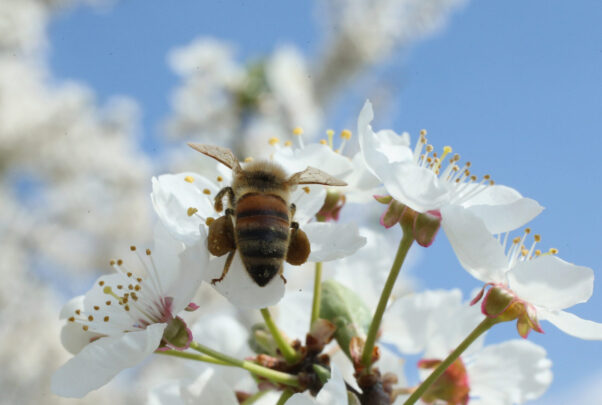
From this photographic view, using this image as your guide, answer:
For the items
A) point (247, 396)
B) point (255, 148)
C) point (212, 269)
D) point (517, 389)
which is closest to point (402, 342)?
point (517, 389)

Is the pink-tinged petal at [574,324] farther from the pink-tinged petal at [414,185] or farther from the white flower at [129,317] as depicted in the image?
the white flower at [129,317]

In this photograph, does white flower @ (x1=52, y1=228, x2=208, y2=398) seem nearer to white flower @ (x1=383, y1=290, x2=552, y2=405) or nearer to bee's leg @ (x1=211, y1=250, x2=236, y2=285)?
bee's leg @ (x1=211, y1=250, x2=236, y2=285)

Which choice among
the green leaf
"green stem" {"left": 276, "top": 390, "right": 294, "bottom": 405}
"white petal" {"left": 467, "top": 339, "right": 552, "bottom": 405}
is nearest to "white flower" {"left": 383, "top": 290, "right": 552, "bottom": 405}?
"white petal" {"left": 467, "top": 339, "right": 552, "bottom": 405}

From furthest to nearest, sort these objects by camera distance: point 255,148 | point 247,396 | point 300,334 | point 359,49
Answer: point 359,49, point 255,148, point 300,334, point 247,396

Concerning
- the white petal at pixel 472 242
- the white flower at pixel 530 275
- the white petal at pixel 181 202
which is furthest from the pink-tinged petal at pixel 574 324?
the white petal at pixel 181 202

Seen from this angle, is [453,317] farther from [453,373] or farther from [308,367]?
[308,367]

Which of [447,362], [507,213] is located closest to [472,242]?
[507,213]
